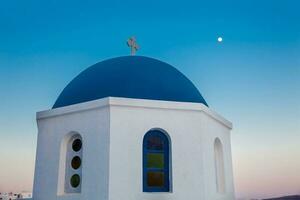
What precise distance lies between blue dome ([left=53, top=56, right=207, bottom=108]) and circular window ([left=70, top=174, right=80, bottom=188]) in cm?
207

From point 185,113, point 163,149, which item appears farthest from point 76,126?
point 185,113

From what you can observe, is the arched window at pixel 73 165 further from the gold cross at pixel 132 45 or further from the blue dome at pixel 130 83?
the gold cross at pixel 132 45

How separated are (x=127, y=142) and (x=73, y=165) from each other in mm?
1884

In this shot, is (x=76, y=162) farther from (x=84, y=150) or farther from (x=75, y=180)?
(x=84, y=150)

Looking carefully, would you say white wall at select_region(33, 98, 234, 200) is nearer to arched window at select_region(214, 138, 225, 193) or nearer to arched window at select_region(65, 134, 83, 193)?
arched window at select_region(65, 134, 83, 193)

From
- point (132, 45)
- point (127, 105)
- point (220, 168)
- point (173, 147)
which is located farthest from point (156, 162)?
point (132, 45)

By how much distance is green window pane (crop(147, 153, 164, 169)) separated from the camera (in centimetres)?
830

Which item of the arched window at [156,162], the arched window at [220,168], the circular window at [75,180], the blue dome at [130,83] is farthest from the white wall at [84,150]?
the arched window at [220,168]

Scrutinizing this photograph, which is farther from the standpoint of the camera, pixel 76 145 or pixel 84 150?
pixel 76 145

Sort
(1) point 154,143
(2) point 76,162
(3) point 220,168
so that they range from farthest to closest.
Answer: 1. (3) point 220,168
2. (2) point 76,162
3. (1) point 154,143

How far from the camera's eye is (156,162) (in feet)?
27.4

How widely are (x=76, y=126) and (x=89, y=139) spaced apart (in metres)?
0.64

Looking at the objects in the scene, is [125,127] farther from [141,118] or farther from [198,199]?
[198,199]

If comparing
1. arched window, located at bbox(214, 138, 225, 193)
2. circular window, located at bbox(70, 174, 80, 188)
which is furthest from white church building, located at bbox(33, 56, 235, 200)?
arched window, located at bbox(214, 138, 225, 193)
